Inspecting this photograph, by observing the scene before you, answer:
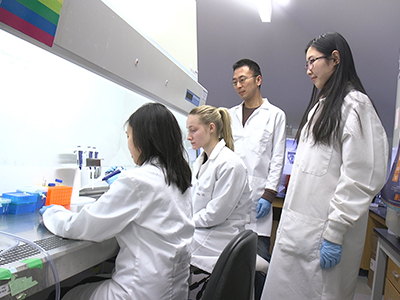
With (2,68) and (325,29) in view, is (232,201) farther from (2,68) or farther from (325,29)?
(325,29)

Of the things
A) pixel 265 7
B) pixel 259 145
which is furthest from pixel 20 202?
pixel 265 7

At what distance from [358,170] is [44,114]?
148 centimetres

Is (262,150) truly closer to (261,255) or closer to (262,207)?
(262,207)

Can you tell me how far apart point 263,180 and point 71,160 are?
3.99ft

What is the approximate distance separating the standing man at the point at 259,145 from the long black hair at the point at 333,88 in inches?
28.5

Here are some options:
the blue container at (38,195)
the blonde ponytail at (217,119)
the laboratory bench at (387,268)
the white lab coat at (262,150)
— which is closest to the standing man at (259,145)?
the white lab coat at (262,150)

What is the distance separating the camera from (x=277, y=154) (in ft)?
6.66

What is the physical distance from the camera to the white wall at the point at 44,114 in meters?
1.34

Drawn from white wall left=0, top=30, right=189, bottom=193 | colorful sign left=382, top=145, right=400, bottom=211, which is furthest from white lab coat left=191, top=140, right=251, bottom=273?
white wall left=0, top=30, right=189, bottom=193

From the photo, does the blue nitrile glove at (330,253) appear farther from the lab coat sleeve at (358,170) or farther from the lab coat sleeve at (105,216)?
the lab coat sleeve at (105,216)

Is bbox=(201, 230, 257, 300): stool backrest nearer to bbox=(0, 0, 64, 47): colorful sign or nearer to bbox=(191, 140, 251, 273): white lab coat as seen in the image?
bbox=(191, 140, 251, 273): white lab coat

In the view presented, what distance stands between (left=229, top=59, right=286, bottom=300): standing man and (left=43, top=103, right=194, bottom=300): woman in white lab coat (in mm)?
968

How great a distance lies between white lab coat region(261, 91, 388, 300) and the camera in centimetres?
111

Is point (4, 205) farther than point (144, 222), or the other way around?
point (4, 205)
